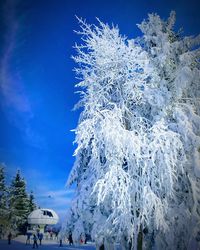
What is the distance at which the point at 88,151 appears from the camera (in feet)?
39.1

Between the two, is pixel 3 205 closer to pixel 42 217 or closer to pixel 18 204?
pixel 18 204

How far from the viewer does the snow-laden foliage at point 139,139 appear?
10031 millimetres

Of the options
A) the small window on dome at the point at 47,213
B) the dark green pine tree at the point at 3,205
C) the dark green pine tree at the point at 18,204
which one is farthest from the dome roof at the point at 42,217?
the dark green pine tree at the point at 3,205

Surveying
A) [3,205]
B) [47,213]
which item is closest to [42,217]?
[47,213]

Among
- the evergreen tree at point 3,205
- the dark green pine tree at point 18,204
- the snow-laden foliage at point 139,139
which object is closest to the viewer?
the snow-laden foliage at point 139,139

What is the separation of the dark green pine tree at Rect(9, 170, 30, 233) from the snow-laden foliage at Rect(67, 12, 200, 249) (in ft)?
106

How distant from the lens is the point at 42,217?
44.2 metres

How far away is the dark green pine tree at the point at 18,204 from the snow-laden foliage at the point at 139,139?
32284mm

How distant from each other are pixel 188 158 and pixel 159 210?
1.99 metres

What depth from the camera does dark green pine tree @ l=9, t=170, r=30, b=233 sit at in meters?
41.5

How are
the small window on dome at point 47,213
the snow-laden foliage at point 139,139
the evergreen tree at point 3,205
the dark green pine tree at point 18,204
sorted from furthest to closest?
the small window on dome at point 47,213
the dark green pine tree at point 18,204
the evergreen tree at point 3,205
the snow-laden foliage at point 139,139

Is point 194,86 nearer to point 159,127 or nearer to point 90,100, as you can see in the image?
point 159,127

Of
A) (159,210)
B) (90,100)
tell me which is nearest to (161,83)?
(90,100)

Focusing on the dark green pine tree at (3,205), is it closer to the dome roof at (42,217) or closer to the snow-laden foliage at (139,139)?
the dome roof at (42,217)
